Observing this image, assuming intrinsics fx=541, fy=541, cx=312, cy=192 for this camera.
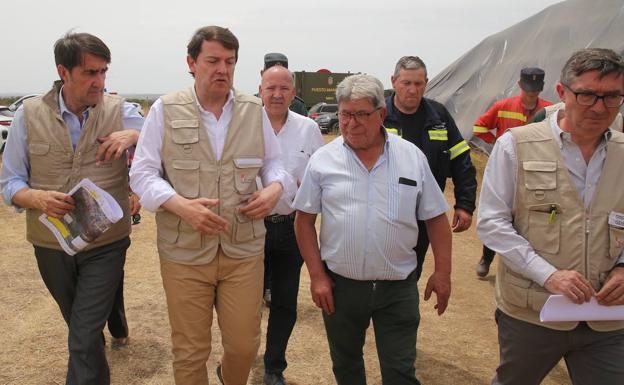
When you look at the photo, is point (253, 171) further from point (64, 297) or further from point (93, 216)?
point (64, 297)

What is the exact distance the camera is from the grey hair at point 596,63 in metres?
2.20

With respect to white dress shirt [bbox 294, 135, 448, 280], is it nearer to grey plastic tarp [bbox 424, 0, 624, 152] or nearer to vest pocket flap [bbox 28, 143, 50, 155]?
vest pocket flap [bbox 28, 143, 50, 155]

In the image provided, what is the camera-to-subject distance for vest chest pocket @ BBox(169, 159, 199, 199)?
8.90 ft

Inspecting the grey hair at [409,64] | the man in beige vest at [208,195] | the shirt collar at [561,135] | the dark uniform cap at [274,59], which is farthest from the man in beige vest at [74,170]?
the shirt collar at [561,135]

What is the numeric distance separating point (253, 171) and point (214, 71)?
21.6 inches

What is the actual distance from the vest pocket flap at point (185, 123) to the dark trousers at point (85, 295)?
888mm

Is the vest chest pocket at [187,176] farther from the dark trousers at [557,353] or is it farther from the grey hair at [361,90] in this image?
the dark trousers at [557,353]

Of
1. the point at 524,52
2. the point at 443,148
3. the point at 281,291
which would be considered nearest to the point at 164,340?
the point at 281,291

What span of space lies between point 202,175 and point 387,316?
3.85 ft

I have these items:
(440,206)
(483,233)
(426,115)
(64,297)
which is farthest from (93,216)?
(426,115)

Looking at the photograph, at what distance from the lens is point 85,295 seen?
9.73 feet

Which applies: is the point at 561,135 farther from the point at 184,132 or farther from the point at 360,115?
the point at 184,132

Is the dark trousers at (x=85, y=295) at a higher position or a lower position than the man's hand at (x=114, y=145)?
lower

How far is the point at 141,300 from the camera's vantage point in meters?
5.05
